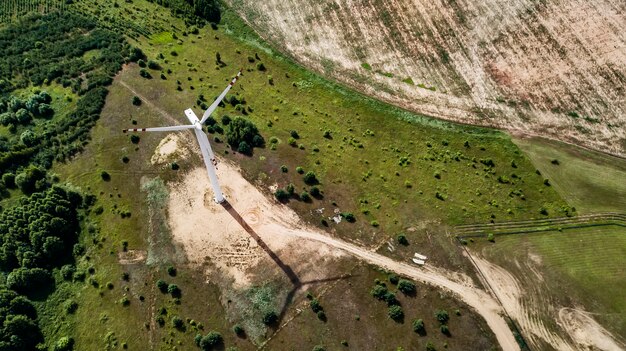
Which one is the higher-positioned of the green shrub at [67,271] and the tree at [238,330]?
the tree at [238,330]

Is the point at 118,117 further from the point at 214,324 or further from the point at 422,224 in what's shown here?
the point at 422,224

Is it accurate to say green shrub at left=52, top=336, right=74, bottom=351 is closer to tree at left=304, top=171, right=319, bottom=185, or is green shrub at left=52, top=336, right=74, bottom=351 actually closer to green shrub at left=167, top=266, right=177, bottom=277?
green shrub at left=167, top=266, right=177, bottom=277

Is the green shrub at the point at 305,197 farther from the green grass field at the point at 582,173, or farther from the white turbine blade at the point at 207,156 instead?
the green grass field at the point at 582,173

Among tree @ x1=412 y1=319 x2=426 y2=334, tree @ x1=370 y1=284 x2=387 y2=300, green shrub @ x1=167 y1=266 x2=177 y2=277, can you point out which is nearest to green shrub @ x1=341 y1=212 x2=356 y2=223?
tree @ x1=370 y1=284 x2=387 y2=300

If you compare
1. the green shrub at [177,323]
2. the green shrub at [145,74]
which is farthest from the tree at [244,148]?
the green shrub at [177,323]

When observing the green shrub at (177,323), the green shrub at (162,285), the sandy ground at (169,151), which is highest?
the sandy ground at (169,151)

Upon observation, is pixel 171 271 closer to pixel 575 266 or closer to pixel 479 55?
pixel 575 266
